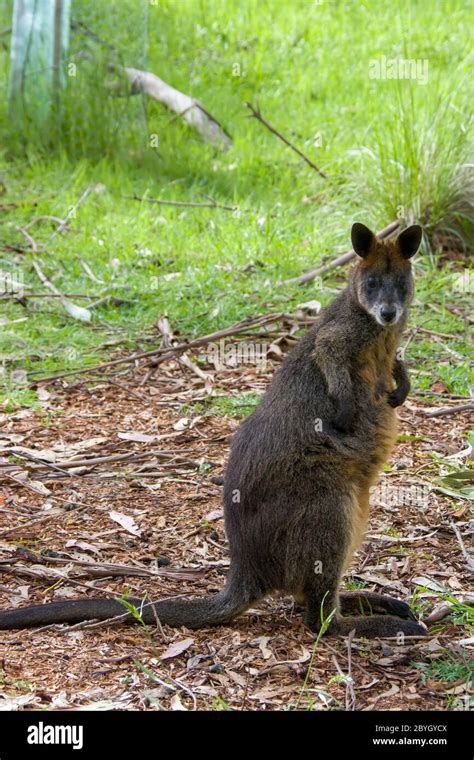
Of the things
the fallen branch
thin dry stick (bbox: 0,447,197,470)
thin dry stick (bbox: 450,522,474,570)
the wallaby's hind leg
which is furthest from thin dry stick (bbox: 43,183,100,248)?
the wallaby's hind leg

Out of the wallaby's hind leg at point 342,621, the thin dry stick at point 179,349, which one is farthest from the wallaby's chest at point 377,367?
the thin dry stick at point 179,349

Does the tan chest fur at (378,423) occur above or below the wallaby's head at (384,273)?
below

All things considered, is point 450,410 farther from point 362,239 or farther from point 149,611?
point 149,611

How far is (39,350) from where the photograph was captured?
6574mm

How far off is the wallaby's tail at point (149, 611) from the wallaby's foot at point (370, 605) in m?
0.45

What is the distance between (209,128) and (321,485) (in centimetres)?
687

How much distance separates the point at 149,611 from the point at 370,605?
882mm

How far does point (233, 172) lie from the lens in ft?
31.4

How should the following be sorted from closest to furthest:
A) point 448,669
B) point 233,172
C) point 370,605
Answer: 1. point 448,669
2. point 370,605
3. point 233,172

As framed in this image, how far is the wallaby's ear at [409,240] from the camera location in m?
4.23

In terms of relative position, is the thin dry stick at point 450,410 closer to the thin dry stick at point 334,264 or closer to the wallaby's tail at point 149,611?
the thin dry stick at point 334,264

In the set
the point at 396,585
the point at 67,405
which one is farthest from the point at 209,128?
the point at 396,585

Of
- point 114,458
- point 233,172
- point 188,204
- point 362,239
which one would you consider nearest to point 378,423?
point 362,239

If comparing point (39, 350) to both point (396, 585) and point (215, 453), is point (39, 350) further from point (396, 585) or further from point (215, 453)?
point (396, 585)
